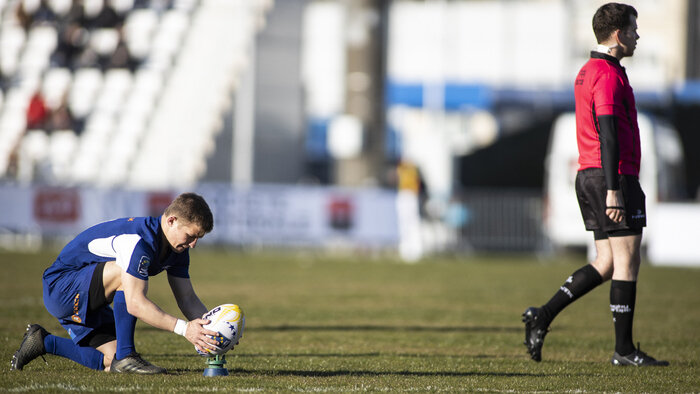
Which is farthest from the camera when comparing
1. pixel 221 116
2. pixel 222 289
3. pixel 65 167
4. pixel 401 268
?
pixel 221 116

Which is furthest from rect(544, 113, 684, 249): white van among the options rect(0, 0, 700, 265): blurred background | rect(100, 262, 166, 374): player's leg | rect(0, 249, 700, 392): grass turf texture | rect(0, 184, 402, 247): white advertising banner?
rect(100, 262, 166, 374): player's leg

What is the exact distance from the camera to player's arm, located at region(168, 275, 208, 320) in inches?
253

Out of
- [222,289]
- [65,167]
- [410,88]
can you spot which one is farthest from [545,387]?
[410,88]

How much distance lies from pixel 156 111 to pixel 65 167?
15.3ft

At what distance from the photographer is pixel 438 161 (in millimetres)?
31703

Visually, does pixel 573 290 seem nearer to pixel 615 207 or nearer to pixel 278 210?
pixel 615 207

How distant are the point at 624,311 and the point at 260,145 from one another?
836 inches

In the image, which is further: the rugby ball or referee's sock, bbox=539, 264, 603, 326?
referee's sock, bbox=539, 264, 603, 326

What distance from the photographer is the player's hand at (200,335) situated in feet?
18.8

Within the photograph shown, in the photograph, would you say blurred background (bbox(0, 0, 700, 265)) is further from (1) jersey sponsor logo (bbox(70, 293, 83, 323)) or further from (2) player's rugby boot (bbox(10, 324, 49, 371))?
(1) jersey sponsor logo (bbox(70, 293, 83, 323))

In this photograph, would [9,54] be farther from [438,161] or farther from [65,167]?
[438,161]

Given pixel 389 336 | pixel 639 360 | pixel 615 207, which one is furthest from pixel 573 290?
pixel 389 336

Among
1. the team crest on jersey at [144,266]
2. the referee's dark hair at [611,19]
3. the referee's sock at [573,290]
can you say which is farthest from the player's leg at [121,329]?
the referee's dark hair at [611,19]

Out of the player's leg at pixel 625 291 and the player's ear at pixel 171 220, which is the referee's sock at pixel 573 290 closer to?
the player's leg at pixel 625 291
